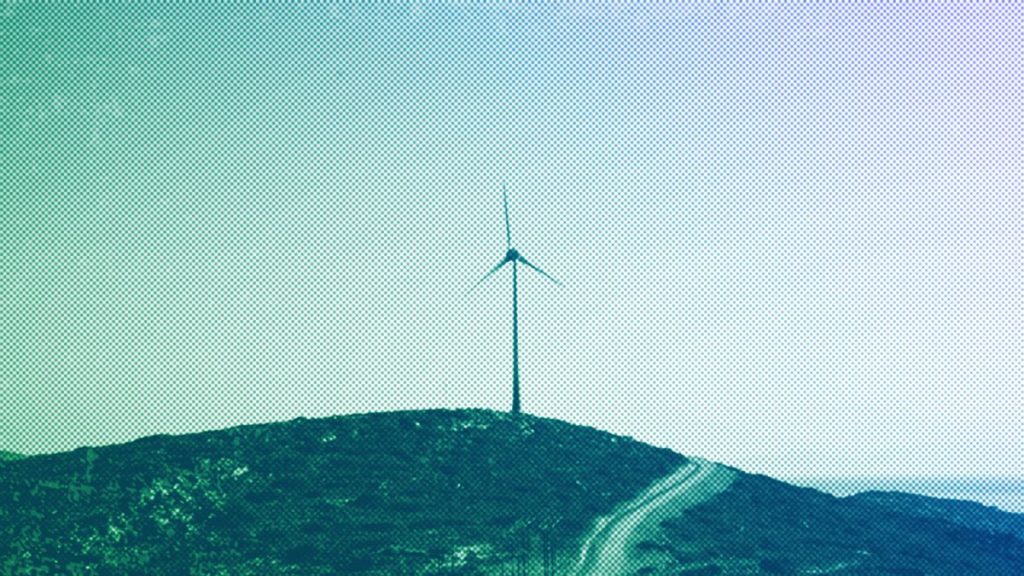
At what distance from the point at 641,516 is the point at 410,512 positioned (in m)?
22.2

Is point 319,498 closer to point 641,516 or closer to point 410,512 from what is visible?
point 410,512

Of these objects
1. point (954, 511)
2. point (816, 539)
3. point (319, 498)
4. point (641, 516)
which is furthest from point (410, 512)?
point (954, 511)

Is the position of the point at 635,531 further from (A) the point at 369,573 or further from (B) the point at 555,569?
(A) the point at 369,573

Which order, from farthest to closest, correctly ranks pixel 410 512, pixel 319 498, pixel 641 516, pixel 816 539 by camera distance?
pixel 816 539 < pixel 641 516 < pixel 319 498 < pixel 410 512

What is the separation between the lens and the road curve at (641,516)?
3187 inches

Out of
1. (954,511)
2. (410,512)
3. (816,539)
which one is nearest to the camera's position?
(410,512)

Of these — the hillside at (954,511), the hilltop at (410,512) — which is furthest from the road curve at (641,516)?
the hillside at (954,511)

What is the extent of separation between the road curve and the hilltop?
116 cm

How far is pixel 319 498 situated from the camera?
91375 millimetres

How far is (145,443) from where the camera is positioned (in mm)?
99625

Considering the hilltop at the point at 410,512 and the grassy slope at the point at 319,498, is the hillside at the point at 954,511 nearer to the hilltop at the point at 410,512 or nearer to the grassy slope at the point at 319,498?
the hilltop at the point at 410,512

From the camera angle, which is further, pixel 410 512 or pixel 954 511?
pixel 954 511

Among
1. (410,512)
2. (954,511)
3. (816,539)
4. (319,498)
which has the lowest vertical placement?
(954,511)

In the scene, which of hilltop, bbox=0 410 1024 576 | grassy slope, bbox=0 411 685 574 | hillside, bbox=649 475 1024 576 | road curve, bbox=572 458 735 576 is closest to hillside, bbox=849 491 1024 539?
hillside, bbox=649 475 1024 576
